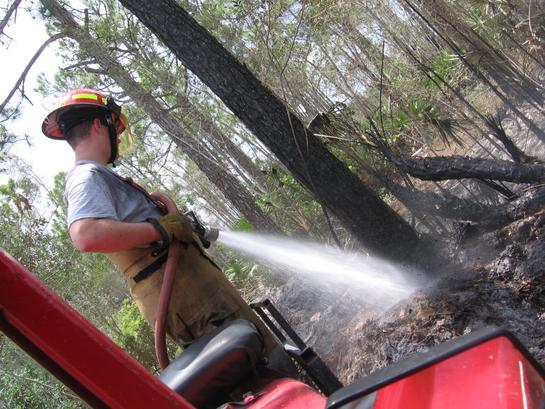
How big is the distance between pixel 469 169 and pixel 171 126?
638 cm

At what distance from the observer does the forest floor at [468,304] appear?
3490 millimetres

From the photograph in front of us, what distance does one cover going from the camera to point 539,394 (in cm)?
99

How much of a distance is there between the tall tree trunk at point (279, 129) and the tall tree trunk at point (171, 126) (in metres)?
3.51

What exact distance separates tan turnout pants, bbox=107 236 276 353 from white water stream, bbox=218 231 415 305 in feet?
8.05

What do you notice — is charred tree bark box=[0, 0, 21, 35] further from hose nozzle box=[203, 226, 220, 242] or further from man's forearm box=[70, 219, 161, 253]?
man's forearm box=[70, 219, 161, 253]

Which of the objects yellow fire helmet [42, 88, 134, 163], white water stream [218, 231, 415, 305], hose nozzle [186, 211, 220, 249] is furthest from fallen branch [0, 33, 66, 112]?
hose nozzle [186, 211, 220, 249]

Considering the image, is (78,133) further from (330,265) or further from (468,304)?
(330,265)

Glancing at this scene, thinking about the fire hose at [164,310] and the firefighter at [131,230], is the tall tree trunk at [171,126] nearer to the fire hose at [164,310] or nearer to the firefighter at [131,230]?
the firefighter at [131,230]

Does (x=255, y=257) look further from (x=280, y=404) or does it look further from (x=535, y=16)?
(x=280, y=404)

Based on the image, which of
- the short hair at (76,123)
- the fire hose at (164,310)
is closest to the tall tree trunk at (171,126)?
the short hair at (76,123)

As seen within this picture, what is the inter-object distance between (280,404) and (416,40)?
42.9 ft

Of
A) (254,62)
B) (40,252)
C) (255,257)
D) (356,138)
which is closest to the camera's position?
(356,138)

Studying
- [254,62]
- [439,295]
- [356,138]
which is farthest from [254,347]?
[254,62]

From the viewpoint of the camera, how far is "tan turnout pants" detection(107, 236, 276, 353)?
9.12 ft
